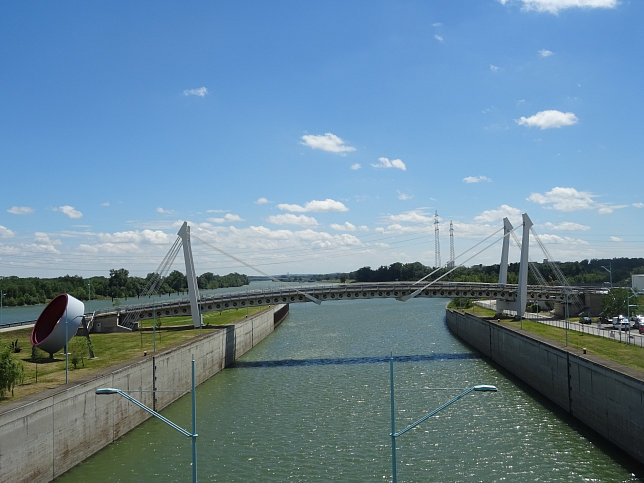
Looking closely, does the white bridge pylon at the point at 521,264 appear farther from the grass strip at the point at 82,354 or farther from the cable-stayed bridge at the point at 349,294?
the grass strip at the point at 82,354

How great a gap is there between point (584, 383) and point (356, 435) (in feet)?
46.9

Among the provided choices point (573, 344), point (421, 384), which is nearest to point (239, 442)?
point (421, 384)

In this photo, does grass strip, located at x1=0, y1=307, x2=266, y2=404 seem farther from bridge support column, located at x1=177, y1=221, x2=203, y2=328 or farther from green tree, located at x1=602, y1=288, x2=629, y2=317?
green tree, located at x1=602, y1=288, x2=629, y2=317

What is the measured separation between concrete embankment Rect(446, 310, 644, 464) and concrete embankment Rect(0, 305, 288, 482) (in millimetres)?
24673

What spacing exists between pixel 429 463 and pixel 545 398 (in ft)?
55.5

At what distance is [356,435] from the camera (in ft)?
102

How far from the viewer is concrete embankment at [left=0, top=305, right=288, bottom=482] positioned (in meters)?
22.6

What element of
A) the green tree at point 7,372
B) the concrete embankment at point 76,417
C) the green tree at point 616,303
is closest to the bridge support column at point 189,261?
the concrete embankment at point 76,417

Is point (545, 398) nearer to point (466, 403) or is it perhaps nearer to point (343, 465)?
point (466, 403)

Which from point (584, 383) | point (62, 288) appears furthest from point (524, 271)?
point (62, 288)

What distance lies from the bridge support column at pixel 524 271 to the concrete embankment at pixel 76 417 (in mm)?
39634

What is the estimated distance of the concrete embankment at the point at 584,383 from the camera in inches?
1049

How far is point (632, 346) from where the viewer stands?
4047 cm

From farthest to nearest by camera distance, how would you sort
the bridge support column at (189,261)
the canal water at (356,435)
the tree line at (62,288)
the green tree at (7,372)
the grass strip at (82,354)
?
the tree line at (62,288)
the bridge support column at (189,261)
the grass strip at (82,354)
the green tree at (7,372)
the canal water at (356,435)
